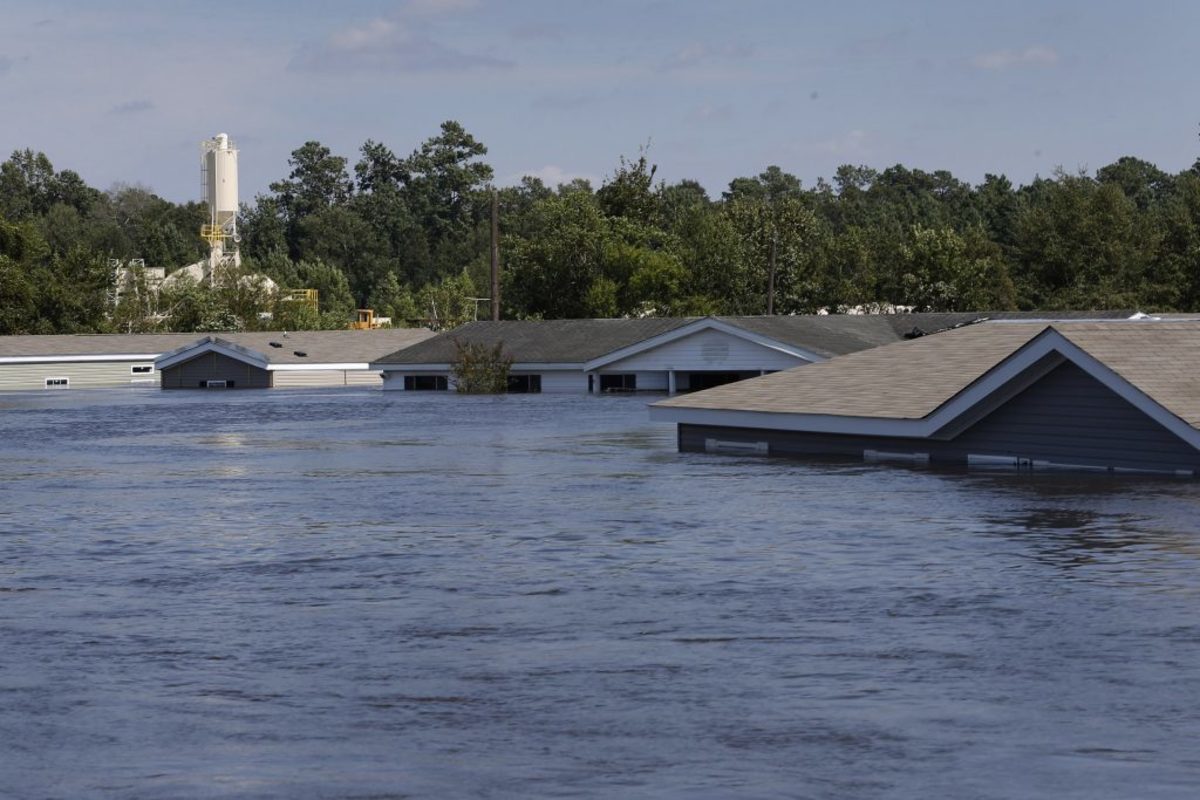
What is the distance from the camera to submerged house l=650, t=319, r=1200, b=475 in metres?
33.1

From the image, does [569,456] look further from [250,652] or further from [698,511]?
[250,652]

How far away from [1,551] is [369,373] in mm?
94304

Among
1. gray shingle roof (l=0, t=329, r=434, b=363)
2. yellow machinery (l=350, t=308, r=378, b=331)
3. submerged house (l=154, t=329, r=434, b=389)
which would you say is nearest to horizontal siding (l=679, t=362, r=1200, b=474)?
submerged house (l=154, t=329, r=434, b=389)

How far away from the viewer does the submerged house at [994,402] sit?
33.1 meters

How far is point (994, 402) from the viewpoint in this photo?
36531mm

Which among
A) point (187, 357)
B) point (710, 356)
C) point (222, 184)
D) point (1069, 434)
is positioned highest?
point (222, 184)

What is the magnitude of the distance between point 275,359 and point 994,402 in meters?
80.3

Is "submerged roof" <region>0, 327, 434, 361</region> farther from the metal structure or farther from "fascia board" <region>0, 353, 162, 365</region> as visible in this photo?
the metal structure

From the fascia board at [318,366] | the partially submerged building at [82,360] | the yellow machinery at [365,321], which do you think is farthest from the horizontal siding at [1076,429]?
the yellow machinery at [365,321]

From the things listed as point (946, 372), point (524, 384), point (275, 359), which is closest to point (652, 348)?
point (524, 384)

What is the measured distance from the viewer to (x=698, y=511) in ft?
100

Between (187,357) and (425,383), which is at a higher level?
(187,357)

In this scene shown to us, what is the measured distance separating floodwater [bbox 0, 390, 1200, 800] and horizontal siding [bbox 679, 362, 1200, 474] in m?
1.03

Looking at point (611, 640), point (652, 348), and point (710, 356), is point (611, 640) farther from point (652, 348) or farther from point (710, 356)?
point (652, 348)
